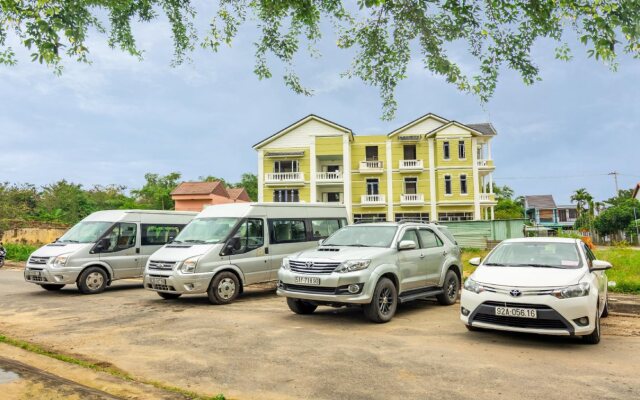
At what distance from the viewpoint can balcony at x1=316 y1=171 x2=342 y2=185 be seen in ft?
132

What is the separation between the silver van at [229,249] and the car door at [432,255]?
3.85m

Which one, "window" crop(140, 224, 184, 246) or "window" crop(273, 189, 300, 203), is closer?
"window" crop(140, 224, 184, 246)

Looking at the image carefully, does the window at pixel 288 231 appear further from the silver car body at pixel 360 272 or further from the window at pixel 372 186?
the window at pixel 372 186

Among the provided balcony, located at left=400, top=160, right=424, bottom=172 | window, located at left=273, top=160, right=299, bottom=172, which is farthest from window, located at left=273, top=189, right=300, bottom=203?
balcony, located at left=400, top=160, right=424, bottom=172

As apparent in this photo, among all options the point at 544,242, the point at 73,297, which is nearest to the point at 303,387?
the point at 544,242

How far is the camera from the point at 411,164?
40.5 m

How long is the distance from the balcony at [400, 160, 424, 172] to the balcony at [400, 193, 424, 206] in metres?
2.30

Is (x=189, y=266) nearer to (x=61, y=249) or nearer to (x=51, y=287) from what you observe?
(x=61, y=249)

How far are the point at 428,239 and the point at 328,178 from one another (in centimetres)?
3123

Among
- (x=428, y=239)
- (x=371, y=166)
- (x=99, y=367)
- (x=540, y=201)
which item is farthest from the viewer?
(x=540, y=201)

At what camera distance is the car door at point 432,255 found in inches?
353

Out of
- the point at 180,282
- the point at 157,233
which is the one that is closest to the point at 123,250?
the point at 157,233

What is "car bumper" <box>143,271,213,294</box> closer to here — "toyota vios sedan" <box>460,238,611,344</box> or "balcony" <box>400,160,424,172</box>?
"toyota vios sedan" <box>460,238,611,344</box>

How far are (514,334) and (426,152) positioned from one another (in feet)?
114
